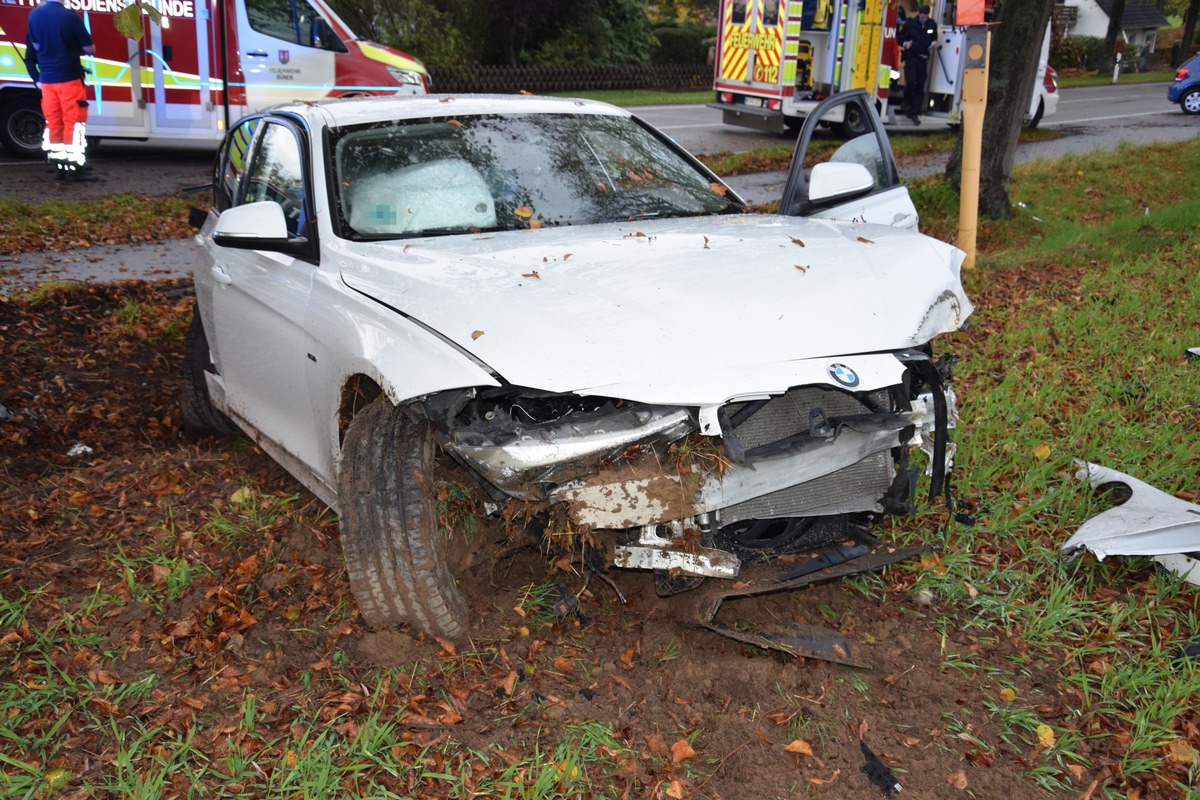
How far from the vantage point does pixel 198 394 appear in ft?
17.9

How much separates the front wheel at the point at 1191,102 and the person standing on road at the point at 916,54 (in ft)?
31.5

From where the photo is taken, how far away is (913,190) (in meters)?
10.7

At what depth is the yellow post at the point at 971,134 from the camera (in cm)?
779

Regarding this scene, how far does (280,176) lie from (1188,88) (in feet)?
78.5

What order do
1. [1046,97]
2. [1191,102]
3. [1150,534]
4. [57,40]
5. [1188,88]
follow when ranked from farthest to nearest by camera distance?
[1191,102], [1188,88], [1046,97], [57,40], [1150,534]

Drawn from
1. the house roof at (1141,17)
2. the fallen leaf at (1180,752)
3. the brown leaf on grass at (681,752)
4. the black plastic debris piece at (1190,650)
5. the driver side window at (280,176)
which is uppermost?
the house roof at (1141,17)

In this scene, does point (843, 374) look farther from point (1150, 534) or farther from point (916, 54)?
point (916, 54)

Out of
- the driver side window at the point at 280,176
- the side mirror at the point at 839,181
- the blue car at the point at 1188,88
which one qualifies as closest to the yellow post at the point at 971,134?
the side mirror at the point at 839,181

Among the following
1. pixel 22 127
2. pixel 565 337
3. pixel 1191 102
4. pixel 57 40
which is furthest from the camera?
pixel 1191 102

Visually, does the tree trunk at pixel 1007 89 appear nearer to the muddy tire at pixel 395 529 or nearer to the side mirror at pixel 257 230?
the side mirror at pixel 257 230

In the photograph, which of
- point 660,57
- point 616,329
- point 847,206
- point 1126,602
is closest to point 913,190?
point 847,206

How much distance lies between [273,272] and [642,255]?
5.01ft

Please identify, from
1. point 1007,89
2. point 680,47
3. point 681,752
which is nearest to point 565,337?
point 681,752

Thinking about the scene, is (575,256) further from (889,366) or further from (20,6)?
(20,6)
